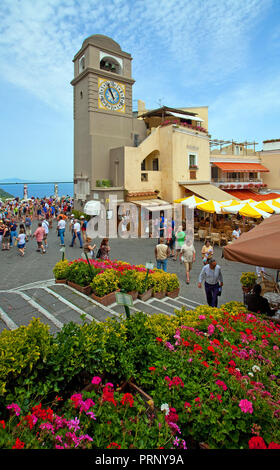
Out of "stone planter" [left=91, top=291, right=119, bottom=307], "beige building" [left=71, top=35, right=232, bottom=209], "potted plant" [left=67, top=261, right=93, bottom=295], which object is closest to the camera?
"stone planter" [left=91, top=291, right=119, bottom=307]

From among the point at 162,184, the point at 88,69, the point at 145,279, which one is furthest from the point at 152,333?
the point at 88,69

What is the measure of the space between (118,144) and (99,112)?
2943 mm

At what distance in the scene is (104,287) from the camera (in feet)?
22.6

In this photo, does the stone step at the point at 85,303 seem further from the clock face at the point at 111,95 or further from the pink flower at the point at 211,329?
the clock face at the point at 111,95

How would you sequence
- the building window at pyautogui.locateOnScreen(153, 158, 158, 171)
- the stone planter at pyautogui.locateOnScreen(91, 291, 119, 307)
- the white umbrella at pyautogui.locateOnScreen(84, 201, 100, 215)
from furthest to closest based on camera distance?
1. the building window at pyautogui.locateOnScreen(153, 158, 158, 171)
2. the white umbrella at pyautogui.locateOnScreen(84, 201, 100, 215)
3. the stone planter at pyautogui.locateOnScreen(91, 291, 119, 307)

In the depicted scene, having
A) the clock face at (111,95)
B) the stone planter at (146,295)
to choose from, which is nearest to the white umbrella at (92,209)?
the clock face at (111,95)

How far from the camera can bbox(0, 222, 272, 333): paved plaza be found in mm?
5968

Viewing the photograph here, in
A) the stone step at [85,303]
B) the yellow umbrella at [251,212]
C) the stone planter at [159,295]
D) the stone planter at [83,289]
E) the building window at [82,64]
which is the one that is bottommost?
the stone planter at [159,295]

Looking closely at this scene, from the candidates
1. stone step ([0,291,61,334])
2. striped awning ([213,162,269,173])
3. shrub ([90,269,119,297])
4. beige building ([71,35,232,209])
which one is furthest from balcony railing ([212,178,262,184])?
stone step ([0,291,61,334])

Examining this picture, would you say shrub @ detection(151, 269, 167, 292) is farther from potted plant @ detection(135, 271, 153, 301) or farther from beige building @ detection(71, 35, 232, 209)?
beige building @ detection(71, 35, 232, 209)

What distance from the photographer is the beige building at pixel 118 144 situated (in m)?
21.5

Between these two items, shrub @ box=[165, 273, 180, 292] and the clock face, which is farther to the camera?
the clock face

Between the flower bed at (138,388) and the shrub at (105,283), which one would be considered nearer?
the flower bed at (138,388)

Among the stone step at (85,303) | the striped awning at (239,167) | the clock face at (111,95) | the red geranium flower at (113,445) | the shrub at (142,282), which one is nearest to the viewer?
the red geranium flower at (113,445)
